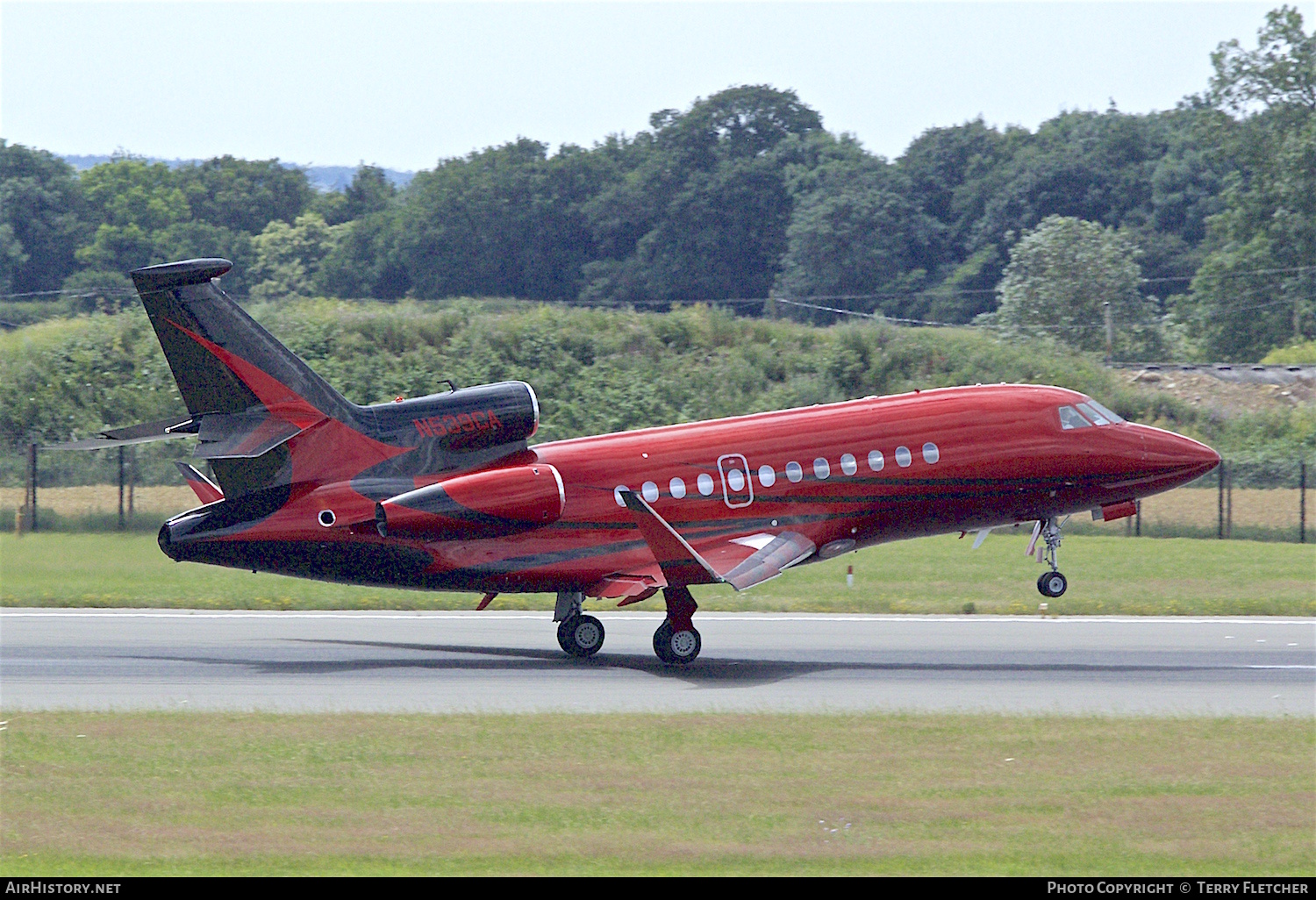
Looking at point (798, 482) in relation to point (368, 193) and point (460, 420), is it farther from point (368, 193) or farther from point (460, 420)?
point (368, 193)

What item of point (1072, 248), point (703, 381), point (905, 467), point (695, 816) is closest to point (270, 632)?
point (905, 467)

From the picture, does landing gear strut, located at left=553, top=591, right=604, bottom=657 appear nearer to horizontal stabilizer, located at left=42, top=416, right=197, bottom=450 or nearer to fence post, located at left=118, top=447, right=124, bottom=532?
horizontal stabilizer, located at left=42, top=416, right=197, bottom=450

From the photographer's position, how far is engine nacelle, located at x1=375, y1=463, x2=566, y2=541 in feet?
71.1

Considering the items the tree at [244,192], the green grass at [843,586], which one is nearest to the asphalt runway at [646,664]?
the green grass at [843,586]

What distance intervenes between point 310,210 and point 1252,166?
59.8 m

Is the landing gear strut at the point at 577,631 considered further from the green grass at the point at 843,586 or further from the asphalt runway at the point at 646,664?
the green grass at the point at 843,586

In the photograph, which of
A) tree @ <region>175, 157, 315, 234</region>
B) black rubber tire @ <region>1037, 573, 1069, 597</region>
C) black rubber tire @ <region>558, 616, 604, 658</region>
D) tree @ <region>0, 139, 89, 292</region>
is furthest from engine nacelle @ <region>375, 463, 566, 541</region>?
tree @ <region>175, 157, 315, 234</region>

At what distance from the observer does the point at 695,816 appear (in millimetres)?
12930

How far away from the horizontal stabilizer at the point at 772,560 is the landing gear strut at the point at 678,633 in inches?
39.1

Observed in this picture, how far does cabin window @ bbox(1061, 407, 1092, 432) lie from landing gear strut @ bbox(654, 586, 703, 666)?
6.90 m

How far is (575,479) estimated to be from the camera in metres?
22.9

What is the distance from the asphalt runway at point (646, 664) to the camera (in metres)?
19.1

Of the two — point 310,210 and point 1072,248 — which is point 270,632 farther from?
point 310,210

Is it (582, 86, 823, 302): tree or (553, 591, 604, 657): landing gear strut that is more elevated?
(582, 86, 823, 302): tree
